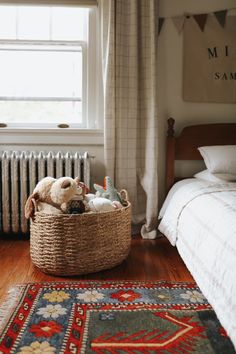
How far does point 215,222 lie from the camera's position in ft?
5.56

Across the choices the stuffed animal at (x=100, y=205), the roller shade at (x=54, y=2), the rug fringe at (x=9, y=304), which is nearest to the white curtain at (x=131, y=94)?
the roller shade at (x=54, y=2)

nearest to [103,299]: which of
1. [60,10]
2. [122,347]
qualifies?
[122,347]

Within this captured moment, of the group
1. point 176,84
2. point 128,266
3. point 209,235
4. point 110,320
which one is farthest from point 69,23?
point 110,320

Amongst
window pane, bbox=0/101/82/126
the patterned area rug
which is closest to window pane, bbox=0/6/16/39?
window pane, bbox=0/101/82/126

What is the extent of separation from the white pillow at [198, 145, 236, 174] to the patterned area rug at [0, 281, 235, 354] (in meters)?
0.86

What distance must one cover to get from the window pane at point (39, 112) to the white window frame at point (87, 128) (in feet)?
0.23

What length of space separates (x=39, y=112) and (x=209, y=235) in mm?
1798

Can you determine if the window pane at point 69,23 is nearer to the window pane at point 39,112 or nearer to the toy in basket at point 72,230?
the window pane at point 39,112

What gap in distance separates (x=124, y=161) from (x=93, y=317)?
139 cm

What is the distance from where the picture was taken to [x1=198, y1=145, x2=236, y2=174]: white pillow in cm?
254

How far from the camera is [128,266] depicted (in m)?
2.31

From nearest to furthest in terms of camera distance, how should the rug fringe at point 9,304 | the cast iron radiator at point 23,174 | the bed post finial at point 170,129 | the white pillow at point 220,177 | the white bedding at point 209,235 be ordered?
the white bedding at point 209,235, the rug fringe at point 9,304, the white pillow at point 220,177, the cast iron radiator at point 23,174, the bed post finial at point 170,129

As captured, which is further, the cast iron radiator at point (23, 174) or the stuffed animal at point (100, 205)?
the cast iron radiator at point (23, 174)

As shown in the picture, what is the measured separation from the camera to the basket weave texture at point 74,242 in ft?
6.86
